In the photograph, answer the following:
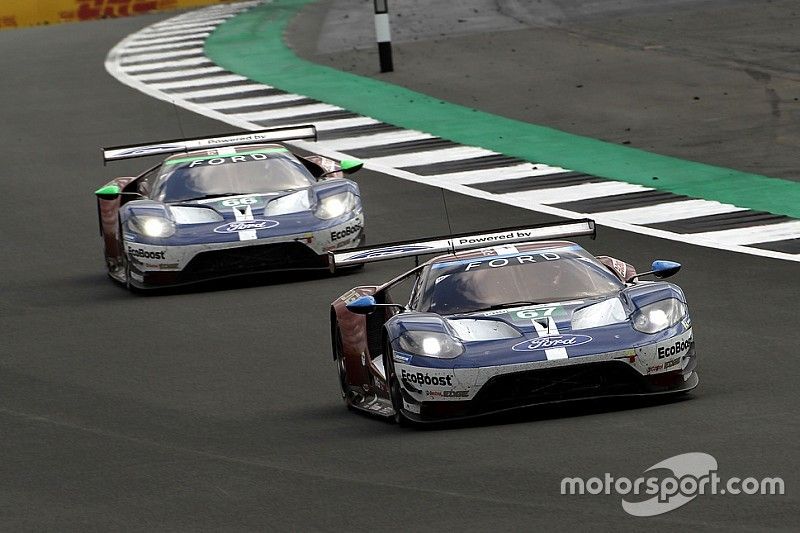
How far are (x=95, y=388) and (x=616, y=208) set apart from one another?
7.95 m

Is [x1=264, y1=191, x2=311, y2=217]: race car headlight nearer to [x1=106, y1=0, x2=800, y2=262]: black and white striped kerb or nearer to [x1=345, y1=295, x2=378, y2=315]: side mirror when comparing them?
[x1=106, y1=0, x2=800, y2=262]: black and white striped kerb

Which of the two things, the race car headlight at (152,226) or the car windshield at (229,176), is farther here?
the car windshield at (229,176)

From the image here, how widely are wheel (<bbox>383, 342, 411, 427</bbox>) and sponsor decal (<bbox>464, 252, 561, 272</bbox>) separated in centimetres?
87

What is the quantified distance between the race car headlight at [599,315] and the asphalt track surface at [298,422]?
19.5 inches

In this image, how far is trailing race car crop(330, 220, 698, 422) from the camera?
9781 millimetres

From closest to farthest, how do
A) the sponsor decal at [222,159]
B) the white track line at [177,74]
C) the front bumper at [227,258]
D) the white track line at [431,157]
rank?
the front bumper at [227,258] → the sponsor decal at [222,159] → the white track line at [431,157] → the white track line at [177,74]

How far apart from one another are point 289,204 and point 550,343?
22.7 feet

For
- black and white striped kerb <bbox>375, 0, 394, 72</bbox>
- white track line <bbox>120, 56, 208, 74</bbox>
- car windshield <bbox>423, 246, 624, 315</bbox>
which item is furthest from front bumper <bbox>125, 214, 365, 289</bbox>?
white track line <bbox>120, 56, 208, 74</bbox>

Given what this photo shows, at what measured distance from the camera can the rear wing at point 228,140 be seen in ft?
55.5

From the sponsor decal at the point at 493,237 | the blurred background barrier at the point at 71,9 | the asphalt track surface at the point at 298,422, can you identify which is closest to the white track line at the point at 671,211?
the asphalt track surface at the point at 298,422

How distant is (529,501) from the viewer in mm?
7906

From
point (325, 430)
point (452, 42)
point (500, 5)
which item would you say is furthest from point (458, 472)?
point (500, 5)

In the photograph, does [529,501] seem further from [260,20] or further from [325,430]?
[260,20]

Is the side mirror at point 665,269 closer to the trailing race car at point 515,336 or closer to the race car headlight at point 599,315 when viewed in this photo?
the trailing race car at point 515,336
